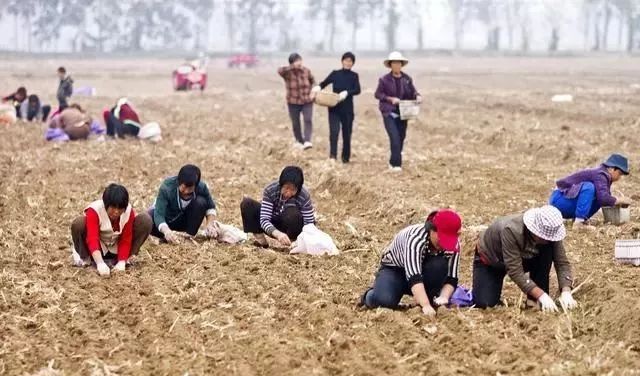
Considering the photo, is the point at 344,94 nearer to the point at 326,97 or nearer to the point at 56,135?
the point at 326,97

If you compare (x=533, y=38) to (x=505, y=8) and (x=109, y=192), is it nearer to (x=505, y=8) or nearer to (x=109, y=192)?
(x=505, y=8)

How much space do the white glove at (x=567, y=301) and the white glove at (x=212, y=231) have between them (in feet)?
11.3

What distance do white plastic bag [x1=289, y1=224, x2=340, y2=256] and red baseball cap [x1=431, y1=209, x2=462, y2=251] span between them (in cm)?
227

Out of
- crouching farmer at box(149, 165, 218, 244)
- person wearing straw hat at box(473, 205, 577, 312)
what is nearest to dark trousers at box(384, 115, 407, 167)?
crouching farmer at box(149, 165, 218, 244)

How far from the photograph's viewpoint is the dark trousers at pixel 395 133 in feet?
42.6

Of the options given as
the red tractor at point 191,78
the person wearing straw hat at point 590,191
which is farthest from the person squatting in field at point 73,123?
the red tractor at point 191,78

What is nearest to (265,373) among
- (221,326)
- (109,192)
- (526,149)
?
(221,326)

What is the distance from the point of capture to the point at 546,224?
6.39 m

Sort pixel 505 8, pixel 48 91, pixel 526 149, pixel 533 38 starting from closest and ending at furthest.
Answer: pixel 526 149
pixel 48 91
pixel 505 8
pixel 533 38

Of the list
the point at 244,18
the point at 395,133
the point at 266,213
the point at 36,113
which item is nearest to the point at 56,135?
the point at 36,113

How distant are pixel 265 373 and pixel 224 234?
3551 mm

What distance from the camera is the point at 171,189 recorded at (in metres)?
8.62

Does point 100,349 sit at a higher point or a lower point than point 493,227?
lower

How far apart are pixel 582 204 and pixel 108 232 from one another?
4.35 meters
